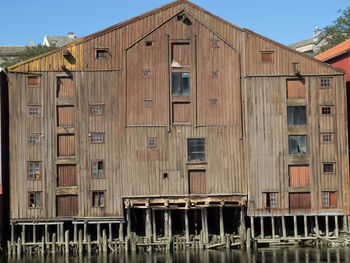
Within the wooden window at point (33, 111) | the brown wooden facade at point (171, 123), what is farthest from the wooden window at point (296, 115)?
the wooden window at point (33, 111)

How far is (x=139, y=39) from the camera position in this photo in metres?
48.2

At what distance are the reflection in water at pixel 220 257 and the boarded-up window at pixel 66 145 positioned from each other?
8317mm

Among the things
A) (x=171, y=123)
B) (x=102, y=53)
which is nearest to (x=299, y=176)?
(x=171, y=123)

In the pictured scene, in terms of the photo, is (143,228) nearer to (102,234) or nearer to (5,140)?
(102,234)

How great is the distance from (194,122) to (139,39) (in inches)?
325

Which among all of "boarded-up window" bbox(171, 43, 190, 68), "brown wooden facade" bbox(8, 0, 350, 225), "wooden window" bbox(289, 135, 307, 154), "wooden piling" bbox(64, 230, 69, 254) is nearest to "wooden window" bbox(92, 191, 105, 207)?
"brown wooden facade" bbox(8, 0, 350, 225)

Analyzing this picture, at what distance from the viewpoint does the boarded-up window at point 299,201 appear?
157 feet

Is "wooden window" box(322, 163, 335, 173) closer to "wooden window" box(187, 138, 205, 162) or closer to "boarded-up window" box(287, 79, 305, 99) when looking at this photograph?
"boarded-up window" box(287, 79, 305, 99)

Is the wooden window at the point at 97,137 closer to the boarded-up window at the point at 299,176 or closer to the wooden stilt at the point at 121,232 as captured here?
the wooden stilt at the point at 121,232

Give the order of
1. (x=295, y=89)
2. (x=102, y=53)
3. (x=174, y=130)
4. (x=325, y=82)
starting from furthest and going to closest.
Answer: (x=325, y=82), (x=295, y=89), (x=102, y=53), (x=174, y=130)

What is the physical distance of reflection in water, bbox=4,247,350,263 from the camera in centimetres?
4200

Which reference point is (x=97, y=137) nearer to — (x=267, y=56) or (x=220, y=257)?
(x=220, y=257)

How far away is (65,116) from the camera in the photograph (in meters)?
47.8

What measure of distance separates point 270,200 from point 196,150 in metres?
7.32
